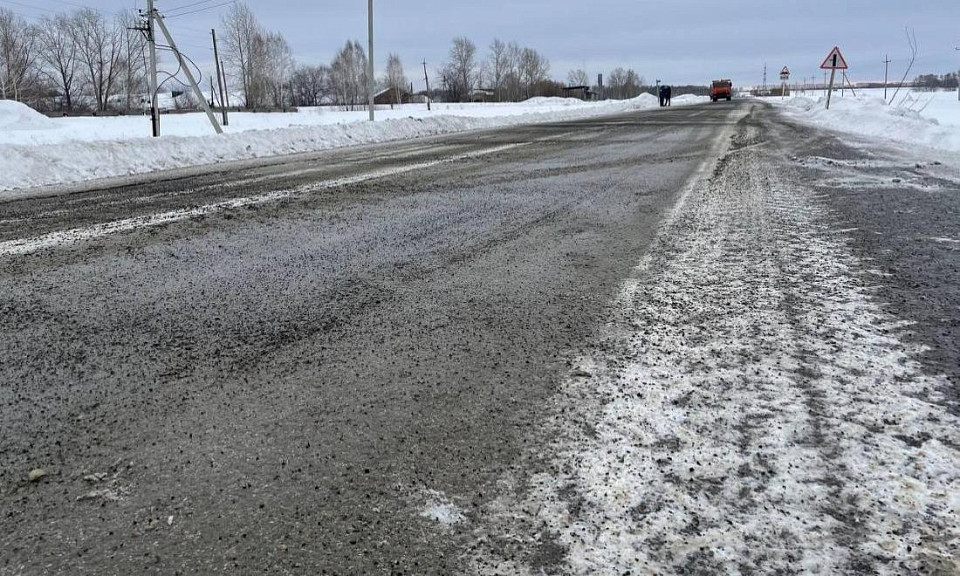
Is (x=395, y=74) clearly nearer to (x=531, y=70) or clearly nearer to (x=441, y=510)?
(x=531, y=70)

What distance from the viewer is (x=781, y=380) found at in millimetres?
2031

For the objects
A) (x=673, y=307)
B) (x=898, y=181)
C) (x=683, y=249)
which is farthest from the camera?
(x=898, y=181)

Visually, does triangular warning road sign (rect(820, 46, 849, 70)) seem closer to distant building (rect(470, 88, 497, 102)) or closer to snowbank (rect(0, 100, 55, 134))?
snowbank (rect(0, 100, 55, 134))

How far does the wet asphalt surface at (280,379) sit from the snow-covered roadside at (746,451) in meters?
0.18

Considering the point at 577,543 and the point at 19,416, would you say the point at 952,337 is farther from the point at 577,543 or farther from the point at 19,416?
the point at 19,416

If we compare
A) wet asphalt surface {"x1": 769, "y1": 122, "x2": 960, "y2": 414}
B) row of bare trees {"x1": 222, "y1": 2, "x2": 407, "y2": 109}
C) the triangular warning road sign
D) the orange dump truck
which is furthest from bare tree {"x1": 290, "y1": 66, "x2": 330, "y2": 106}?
wet asphalt surface {"x1": 769, "y1": 122, "x2": 960, "y2": 414}

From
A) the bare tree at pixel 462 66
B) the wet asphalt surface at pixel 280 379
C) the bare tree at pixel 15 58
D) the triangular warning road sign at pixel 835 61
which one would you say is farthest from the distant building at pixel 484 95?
the wet asphalt surface at pixel 280 379

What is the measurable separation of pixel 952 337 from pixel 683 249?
1.68 m

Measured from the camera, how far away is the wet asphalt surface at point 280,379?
1381 mm

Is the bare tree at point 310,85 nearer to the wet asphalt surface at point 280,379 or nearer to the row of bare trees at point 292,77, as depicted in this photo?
the row of bare trees at point 292,77

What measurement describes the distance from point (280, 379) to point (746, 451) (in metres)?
1.50

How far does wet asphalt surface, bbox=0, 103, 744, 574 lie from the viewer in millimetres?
1381

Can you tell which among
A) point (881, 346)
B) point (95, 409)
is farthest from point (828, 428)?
point (95, 409)

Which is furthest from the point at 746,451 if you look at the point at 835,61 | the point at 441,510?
the point at 835,61
